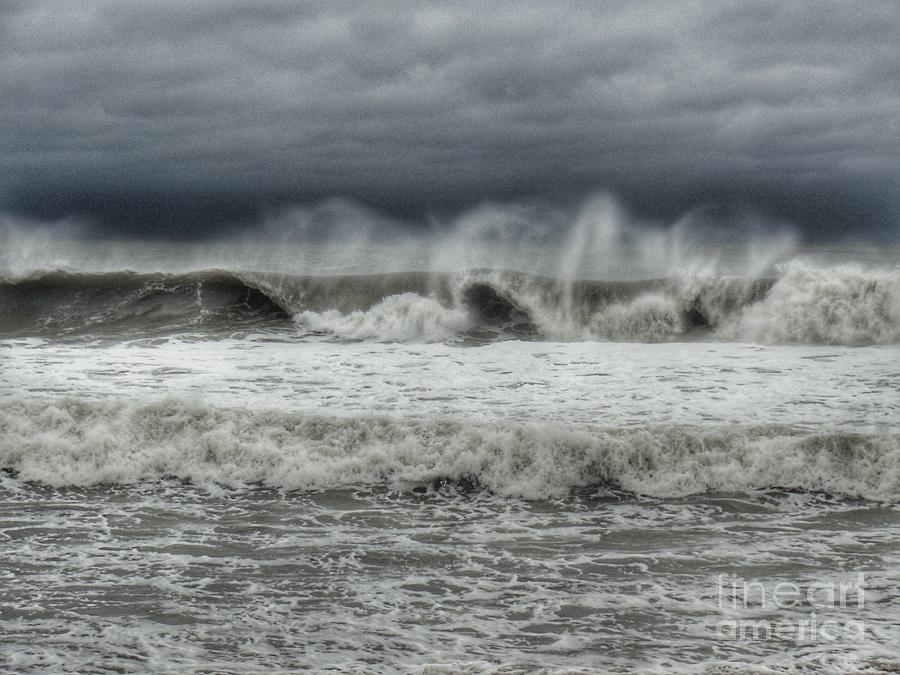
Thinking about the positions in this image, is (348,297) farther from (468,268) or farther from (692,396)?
(692,396)

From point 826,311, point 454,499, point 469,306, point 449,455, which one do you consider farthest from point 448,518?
point 826,311

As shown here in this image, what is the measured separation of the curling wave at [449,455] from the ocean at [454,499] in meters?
0.03

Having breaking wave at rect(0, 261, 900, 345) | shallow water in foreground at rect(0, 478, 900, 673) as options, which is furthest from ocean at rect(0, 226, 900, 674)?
breaking wave at rect(0, 261, 900, 345)

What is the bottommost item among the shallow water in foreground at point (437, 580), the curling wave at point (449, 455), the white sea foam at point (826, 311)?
the shallow water in foreground at point (437, 580)

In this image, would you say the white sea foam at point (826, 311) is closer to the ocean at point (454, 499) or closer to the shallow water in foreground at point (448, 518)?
the ocean at point (454, 499)

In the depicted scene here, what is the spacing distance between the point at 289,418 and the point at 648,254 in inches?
572

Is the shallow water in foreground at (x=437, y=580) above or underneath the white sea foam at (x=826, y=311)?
underneath

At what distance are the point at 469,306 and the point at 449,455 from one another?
10.6 meters

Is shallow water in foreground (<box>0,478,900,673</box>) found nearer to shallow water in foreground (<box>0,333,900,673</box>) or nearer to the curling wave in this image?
shallow water in foreground (<box>0,333,900,673</box>)

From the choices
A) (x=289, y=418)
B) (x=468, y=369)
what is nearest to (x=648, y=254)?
(x=468, y=369)

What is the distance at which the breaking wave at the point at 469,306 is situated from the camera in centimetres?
1770

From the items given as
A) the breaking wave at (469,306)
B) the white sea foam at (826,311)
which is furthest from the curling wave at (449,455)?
the white sea foam at (826,311)

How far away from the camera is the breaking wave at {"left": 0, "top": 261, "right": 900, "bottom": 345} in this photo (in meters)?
17.7

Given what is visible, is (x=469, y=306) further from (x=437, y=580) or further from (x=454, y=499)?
(x=437, y=580)
